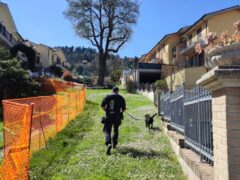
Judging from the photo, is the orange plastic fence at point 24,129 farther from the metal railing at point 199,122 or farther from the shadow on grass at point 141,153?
the metal railing at point 199,122

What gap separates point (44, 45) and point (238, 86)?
265ft

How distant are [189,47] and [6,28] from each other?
25.2 metres

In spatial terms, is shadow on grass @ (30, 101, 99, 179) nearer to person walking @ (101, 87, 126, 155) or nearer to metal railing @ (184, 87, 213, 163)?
person walking @ (101, 87, 126, 155)

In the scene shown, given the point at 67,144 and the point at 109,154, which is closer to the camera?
the point at 109,154

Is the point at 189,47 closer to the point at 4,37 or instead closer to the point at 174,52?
the point at 174,52

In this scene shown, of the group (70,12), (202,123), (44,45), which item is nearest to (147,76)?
(70,12)

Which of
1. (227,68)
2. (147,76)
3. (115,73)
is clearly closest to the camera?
(227,68)

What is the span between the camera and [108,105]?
34.2 feet

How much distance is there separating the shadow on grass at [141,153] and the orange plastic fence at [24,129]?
7.01 ft

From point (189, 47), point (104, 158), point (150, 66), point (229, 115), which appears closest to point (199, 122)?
point (229, 115)

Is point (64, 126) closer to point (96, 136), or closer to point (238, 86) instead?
point (96, 136)

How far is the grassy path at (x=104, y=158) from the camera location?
7.81 metres

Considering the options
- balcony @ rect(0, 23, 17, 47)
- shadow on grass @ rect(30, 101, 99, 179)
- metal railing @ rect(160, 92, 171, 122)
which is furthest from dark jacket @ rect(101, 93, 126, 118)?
balcony @ rect(0, 23, 17, 47)

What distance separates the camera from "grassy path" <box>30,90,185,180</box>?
781 cm
